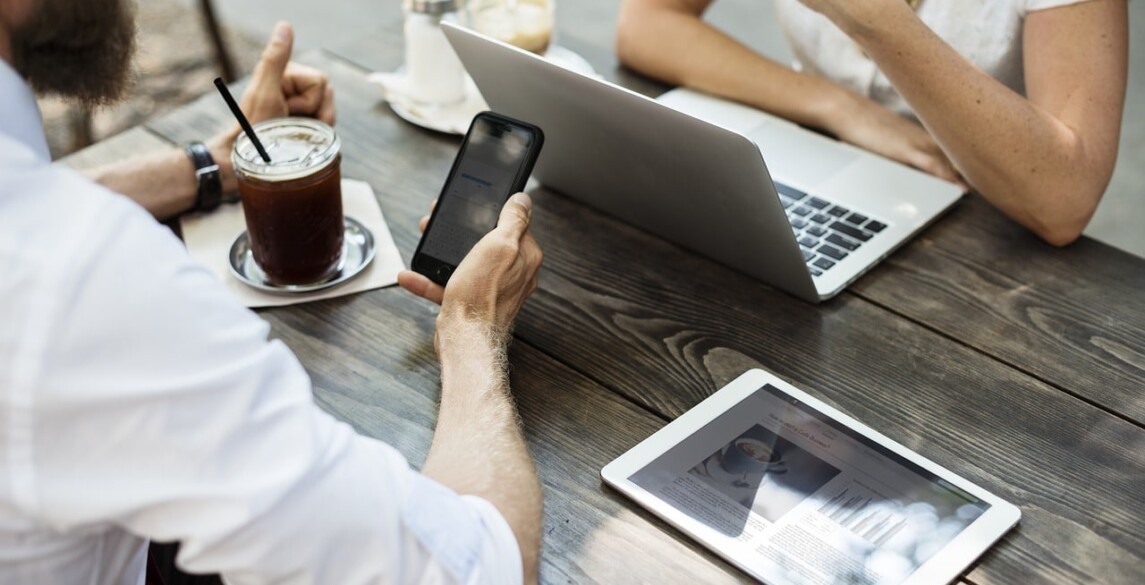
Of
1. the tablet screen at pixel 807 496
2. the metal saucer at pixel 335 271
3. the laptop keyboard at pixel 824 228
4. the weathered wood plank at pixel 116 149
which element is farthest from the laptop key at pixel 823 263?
the weathered wood plank at pixel 116 149

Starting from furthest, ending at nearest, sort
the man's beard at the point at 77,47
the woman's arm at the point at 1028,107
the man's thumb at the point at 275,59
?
the man's thumb at the point at 275,59, the woman's arm at the point at 1028,107, the man's beard at the point at 77,47

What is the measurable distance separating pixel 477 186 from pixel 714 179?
0.80 feet

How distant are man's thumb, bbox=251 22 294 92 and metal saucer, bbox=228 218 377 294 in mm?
231

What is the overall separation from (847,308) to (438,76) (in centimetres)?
65

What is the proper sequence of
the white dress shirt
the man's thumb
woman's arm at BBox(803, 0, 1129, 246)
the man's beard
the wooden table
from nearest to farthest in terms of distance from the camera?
the white dress shirt
the man's beard
the wooden table
woman's arm at BBox(803, 0, 1129, 246)
the man's thumb

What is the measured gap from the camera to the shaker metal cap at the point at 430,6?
53.5 inches

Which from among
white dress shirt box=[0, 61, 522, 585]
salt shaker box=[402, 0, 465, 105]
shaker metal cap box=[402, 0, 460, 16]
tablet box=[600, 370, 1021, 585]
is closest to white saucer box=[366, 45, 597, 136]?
salt shaker box=[402, 0, 465, 105]

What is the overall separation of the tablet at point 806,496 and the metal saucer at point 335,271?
0.40 m

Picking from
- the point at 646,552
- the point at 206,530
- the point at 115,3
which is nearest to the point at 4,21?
the point at 115,3

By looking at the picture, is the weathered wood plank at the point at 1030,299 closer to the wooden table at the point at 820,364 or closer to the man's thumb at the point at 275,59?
the wooden table at the point at 820,364

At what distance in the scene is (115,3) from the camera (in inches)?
30.6

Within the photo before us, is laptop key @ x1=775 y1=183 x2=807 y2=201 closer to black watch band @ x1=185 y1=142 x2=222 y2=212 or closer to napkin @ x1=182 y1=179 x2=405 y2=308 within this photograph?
napkin @ x1=182 y1=179 x2=405 y2=308

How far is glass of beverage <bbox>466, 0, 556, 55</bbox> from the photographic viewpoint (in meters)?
1.49

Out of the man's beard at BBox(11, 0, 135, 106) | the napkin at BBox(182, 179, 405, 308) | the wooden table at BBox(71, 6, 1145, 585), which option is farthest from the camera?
the napkin at BBox(182, 179, 405, 308)
